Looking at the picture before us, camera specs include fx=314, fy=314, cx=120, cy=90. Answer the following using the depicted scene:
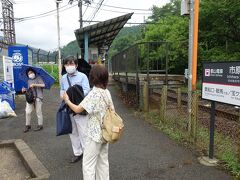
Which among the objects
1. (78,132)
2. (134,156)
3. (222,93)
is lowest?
(134,156)

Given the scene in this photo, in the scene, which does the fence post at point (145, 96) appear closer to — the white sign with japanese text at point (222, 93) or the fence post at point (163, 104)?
the fence post at point (163, 104)

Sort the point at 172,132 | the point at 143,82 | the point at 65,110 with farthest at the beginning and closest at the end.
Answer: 1. the point at 143,82
2. the point at 172,132
3. the point at 65,110

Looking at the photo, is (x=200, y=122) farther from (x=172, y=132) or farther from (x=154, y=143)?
(x=154, y=143)

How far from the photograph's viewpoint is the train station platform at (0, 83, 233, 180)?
16.0 feet

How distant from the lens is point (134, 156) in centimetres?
582

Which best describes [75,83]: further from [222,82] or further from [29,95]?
[29,95]

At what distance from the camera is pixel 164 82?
1097 cm

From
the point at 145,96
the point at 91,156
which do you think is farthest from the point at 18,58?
the point at 91,156

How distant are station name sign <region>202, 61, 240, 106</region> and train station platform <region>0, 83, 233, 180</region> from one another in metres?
1.16

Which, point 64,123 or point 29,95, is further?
point 29,95

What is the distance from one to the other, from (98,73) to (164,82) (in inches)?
295

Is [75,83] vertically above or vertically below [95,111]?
above

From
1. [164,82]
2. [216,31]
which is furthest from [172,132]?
[216,31]

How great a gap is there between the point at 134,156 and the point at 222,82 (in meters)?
2.12
